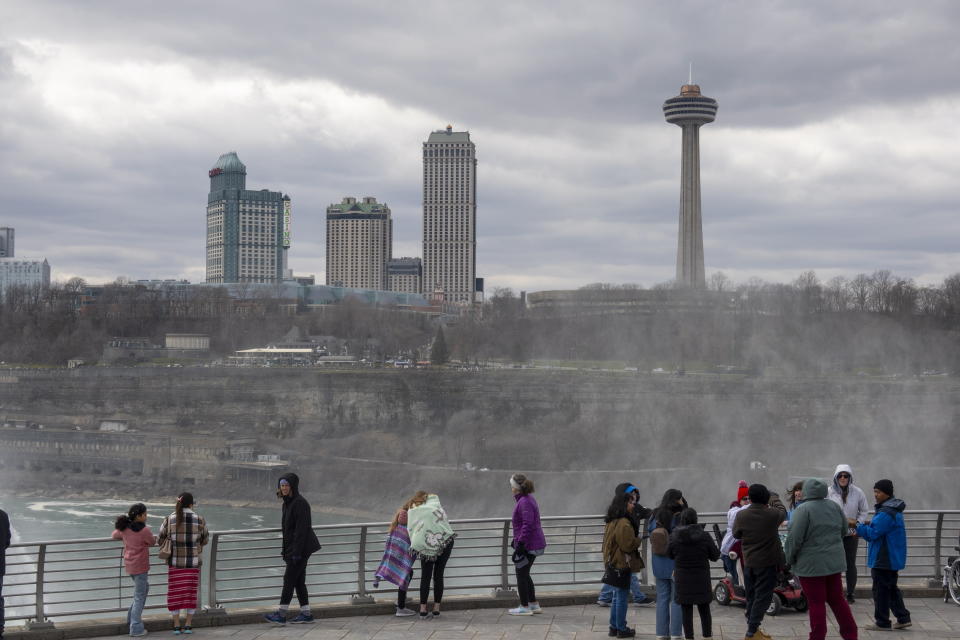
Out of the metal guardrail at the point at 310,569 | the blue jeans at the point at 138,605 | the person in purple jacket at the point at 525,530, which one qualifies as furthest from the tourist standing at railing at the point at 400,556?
the blue jeans at the point at 138,605

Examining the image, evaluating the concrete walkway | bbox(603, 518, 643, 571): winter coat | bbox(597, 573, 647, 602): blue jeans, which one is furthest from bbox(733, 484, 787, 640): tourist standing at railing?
bbox(597, 573, 647, 602): blue jeans

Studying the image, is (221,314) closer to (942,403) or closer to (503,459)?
(503,459)

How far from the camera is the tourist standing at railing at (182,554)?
939 centimetres

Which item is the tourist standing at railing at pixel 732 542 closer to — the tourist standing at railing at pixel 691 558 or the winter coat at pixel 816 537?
the tourist standing at railing at pixel 691 558

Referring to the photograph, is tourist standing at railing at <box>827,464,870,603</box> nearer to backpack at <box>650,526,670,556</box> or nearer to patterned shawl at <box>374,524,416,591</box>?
backpack at <box>650,526,670,556</box>

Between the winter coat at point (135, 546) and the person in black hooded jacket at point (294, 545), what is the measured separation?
49.9 inches

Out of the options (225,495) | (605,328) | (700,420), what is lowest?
(225,495)

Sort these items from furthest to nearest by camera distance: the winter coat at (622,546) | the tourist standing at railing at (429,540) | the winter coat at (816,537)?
the tourist standing at railing at (429,540) → the winter coat at (622,546) → the winter coat at (816,537)

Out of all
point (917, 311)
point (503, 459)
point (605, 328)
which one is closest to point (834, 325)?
point (917, 311)

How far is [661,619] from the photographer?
8.91 m

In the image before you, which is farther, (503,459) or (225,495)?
(503,459)

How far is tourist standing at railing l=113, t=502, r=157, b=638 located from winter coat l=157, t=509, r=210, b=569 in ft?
0.57

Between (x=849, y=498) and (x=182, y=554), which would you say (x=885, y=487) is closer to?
(x=849, y=498)

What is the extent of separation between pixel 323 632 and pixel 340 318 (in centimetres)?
12156
